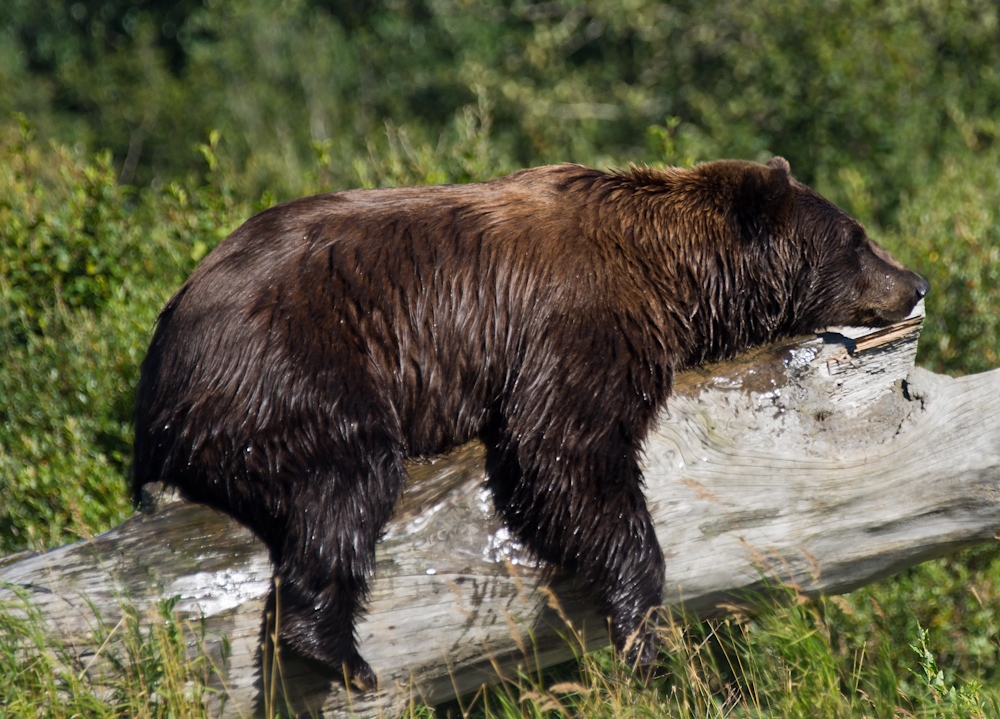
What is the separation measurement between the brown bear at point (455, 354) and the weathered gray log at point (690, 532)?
131 millimetres

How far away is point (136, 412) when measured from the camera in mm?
4555

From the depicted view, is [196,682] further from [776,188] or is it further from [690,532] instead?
[776,188]

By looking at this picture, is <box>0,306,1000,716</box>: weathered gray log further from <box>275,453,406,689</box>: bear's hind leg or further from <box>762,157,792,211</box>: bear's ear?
<box>762,157,792,211</box>: bear's ear

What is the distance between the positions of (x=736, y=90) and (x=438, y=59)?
17.7ft

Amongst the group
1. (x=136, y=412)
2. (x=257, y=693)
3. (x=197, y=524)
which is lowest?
(x=257, y=693)

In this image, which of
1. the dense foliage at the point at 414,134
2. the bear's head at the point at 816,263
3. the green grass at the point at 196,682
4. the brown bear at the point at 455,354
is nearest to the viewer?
the green grass at the point at 196,682

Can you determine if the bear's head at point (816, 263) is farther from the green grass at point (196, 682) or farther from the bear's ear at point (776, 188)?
the green grass at point (196, 682)

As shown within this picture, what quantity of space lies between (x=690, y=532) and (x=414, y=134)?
11.6 m

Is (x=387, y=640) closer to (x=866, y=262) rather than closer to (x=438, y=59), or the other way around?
(x=866, y=262)

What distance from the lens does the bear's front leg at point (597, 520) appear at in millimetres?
4203

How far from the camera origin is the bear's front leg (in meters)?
4.20

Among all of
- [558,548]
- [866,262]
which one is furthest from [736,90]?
[558,548]

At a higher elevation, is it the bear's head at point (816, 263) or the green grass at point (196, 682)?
the bear's head at point (816, 263)

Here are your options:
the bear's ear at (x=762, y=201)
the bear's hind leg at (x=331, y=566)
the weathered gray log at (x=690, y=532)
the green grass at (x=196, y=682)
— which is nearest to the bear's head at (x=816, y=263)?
the bear's ear at (x=762, y=201)
